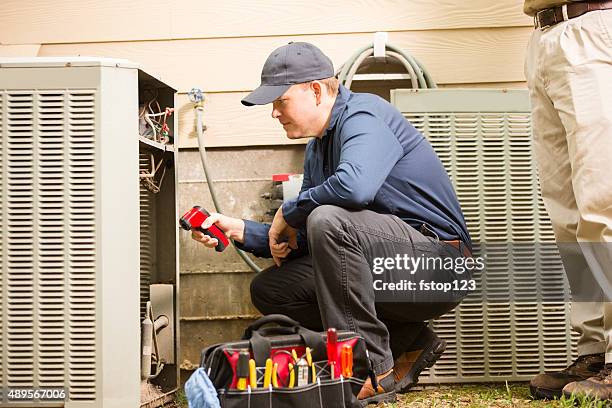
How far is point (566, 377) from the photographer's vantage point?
230cm

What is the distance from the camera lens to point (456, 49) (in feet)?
9.84

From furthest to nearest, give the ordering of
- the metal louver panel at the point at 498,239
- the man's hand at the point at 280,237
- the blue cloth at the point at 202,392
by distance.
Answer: the metal louver panel at the point at 498,239 → the man's hand at the point at 280,237 → the blue cloth at the point at 202,392

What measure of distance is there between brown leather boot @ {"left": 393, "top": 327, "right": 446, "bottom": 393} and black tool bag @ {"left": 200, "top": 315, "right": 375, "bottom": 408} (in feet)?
1.57

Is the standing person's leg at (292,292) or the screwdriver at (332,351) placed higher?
the standing person's leg at (292,292)

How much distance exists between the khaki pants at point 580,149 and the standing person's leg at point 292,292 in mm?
789

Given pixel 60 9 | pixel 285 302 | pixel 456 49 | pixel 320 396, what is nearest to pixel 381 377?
pixel 320 396

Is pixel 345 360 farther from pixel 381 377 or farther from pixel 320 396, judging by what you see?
pixel 381 377

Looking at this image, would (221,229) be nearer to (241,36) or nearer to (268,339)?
(268,339)

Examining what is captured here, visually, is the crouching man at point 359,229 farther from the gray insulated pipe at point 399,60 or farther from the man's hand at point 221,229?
the gray insulated pipe at point 399,60

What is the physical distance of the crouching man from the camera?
7.16ft

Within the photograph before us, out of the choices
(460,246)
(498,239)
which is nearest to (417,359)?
(460,246)

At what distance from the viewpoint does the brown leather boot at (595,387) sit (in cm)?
210

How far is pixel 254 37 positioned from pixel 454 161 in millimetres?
913
